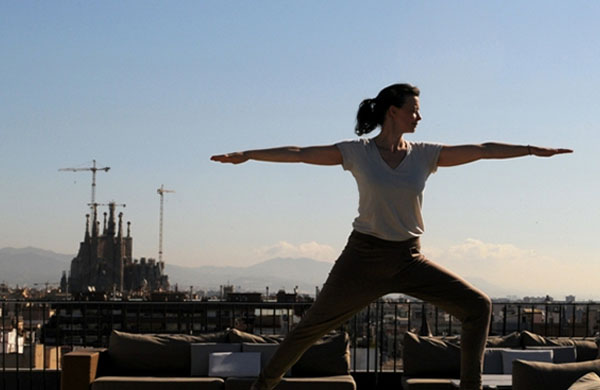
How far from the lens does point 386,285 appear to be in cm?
311

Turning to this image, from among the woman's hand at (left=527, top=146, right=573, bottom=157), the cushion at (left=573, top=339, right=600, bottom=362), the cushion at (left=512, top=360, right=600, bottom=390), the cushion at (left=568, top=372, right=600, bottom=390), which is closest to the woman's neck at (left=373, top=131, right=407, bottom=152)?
the woman's hand at (left=527, top=146, right=573, bottom=157)

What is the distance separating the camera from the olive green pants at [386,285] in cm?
310

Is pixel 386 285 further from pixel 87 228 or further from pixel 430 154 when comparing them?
pixel 87 228

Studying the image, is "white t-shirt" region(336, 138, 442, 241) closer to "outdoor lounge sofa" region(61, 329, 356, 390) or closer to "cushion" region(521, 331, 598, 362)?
"outdoor lounge sofa" region(61, 329, 356, 390)

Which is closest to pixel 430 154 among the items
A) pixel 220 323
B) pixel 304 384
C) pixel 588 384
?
pixel 588 384

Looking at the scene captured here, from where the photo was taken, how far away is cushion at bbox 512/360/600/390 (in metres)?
3.83

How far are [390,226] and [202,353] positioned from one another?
104 inches

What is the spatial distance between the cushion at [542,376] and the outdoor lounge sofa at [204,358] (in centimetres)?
→ 136

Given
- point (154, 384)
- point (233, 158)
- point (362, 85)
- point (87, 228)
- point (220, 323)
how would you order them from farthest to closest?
point (87, 228) < point (362, 85) < point (220, 323) < point (154, 384) < point (233, 158)

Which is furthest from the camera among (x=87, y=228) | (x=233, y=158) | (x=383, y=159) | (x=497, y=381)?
(x=87, y=228)

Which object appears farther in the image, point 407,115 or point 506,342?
point 506,342

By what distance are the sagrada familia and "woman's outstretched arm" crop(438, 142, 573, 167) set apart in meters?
110

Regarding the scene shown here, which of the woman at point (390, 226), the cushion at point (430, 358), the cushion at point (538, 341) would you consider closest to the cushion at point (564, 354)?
the cushion at point (538, 341)

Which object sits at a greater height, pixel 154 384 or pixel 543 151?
pixel 543 151
